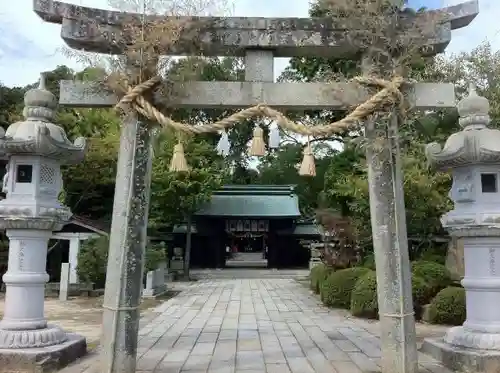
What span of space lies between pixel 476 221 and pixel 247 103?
9.07 feet

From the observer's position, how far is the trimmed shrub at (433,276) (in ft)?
32.4

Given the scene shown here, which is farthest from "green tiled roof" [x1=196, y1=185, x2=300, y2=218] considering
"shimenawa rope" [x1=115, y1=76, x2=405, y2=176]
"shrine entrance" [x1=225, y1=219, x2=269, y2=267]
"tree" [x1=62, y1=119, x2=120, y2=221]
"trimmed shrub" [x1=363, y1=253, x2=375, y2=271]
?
"shimenawa rope" [x1=115, y1=76, x2=405, y2=176]

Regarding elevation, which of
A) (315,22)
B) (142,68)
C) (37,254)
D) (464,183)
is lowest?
(37,254)

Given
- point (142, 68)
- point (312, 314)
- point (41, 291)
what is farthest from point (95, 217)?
point (142, 68)

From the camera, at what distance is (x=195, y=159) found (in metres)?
21.5

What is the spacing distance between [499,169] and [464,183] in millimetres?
385

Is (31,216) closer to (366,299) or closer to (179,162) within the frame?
(179,162)

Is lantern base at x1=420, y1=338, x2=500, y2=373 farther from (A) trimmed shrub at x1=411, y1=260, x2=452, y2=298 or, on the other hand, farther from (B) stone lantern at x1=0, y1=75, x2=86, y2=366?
(A) trimmed shrub at x1=411, y1=260, x2=452, y2=298

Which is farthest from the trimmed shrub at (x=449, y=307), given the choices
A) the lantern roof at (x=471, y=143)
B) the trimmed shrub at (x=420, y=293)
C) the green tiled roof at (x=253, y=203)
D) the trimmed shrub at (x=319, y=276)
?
the green tiled roof at (x=253, y=203)

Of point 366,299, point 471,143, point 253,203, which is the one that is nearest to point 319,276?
point 366,299

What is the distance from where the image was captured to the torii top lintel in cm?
501

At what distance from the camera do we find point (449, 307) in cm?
891

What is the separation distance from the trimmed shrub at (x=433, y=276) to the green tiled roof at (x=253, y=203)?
17925mm

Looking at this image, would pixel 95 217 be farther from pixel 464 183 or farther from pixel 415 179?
pixel 464 183
